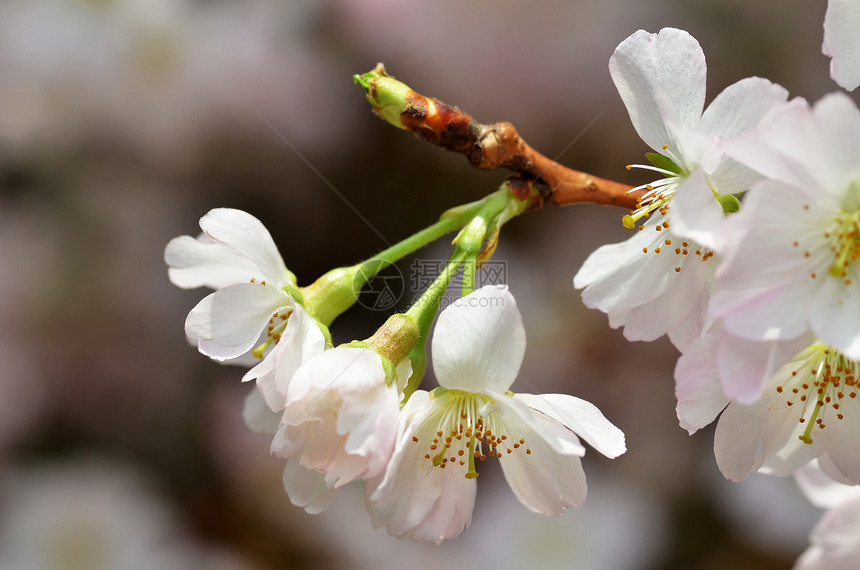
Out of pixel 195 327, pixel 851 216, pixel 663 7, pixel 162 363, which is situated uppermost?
pixel 663 7

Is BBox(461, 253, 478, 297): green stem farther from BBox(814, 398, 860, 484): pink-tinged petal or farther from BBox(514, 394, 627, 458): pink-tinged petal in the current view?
BBox(814, 398, 860, 484): pink-tinged petal

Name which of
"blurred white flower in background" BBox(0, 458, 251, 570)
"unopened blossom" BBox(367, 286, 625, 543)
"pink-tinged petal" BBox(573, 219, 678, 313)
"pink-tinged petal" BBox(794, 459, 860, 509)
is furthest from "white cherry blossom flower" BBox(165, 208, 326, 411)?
"blurred white flower in background" BBox(0, 458, 251, 570)

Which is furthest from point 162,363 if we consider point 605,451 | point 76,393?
A: point 605,451

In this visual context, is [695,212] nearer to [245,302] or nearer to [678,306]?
[678,306]

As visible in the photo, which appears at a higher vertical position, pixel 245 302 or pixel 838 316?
pixel 838 316

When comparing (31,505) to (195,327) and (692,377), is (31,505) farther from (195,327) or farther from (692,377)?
(692,377)

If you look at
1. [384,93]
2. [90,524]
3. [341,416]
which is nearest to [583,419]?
[341,416]
